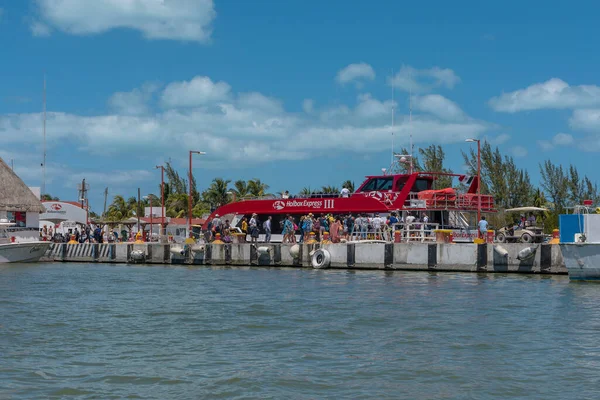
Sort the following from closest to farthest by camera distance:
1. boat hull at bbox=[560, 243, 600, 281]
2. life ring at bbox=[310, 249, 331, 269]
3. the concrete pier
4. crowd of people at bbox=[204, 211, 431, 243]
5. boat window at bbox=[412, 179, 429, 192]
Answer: boat hull at bbox=[560, 243, 600, 281] → the concrete pier → life ring at bbox=[310, 249, 331, 269] → crowd of people at bbox=[204, 211, 431, 243] → boat window at bbox=[412, 179, 429, 192]

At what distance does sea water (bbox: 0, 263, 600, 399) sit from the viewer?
1134 centimetres

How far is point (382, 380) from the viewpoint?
11695 mm

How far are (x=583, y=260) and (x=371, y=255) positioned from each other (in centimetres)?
904

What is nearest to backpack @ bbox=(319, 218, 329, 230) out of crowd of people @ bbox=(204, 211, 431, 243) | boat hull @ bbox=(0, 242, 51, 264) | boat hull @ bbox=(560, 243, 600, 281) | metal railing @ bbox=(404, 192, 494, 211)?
crowd of people @ bbox=(204, 211, 431, 243)

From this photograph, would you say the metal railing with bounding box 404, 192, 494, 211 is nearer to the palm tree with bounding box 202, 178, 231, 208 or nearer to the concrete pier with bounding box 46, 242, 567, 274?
the concrete pier with bounding box 46, 242, 567, 274

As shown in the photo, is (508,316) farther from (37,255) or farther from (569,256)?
(37,255)

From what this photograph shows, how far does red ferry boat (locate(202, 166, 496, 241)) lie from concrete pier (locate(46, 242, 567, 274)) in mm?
3927

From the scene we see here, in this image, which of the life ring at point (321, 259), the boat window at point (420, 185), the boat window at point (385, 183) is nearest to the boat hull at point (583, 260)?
the life ring at point (321, 259)

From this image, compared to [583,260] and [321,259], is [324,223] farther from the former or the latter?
[583,260]

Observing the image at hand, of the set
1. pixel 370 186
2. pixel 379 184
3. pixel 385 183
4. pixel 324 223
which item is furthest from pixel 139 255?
pixel 385 183

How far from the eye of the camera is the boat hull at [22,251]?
3844 centimetres

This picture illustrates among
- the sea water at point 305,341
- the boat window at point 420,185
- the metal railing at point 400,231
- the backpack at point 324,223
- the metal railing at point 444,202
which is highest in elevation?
the boat window at point 420,185

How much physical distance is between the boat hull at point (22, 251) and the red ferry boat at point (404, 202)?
38.3 ft

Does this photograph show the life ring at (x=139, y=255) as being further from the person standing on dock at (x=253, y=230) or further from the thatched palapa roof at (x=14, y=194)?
the thatched palapa roof at (x=14, y=194)
